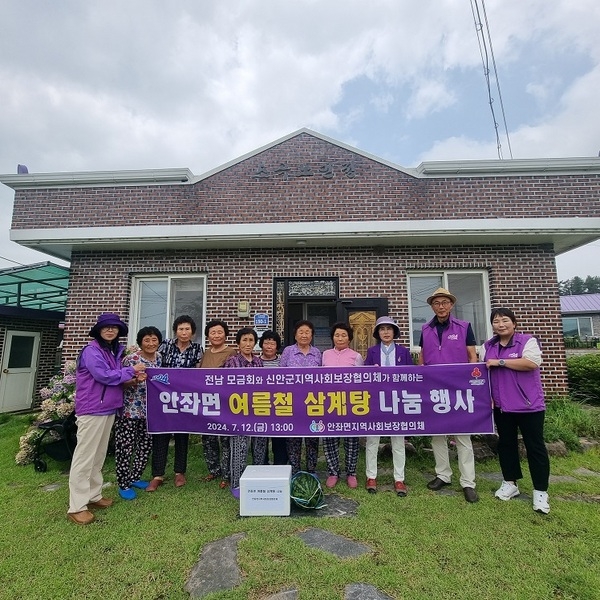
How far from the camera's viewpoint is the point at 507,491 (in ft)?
10.4

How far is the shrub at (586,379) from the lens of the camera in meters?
6.49

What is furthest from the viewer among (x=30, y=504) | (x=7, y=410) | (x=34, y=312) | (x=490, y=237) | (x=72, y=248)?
(x=34, y=312)

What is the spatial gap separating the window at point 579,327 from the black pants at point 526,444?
23098 millimetres

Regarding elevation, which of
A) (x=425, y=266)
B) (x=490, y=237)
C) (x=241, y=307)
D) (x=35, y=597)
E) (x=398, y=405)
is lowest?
(x=35, y=597)

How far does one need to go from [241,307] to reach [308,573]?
401 cm

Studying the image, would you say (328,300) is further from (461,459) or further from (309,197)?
(461,459)

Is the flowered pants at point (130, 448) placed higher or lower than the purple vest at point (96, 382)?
lower

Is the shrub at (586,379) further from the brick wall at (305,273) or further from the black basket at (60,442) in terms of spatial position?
the black basket at (60,442)

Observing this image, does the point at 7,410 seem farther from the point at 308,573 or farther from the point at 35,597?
the point at 308,573

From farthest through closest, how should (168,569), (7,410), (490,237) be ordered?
(7,410) < (490,237) < (168,569)

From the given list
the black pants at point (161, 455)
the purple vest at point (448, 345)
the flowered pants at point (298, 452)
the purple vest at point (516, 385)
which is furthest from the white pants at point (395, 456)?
the black pants at point (161, 455)

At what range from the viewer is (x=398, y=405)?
3.36 m

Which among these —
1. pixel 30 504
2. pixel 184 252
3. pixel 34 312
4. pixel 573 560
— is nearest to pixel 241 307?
pixel 184 252

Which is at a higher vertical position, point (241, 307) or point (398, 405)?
point (241, 307)
